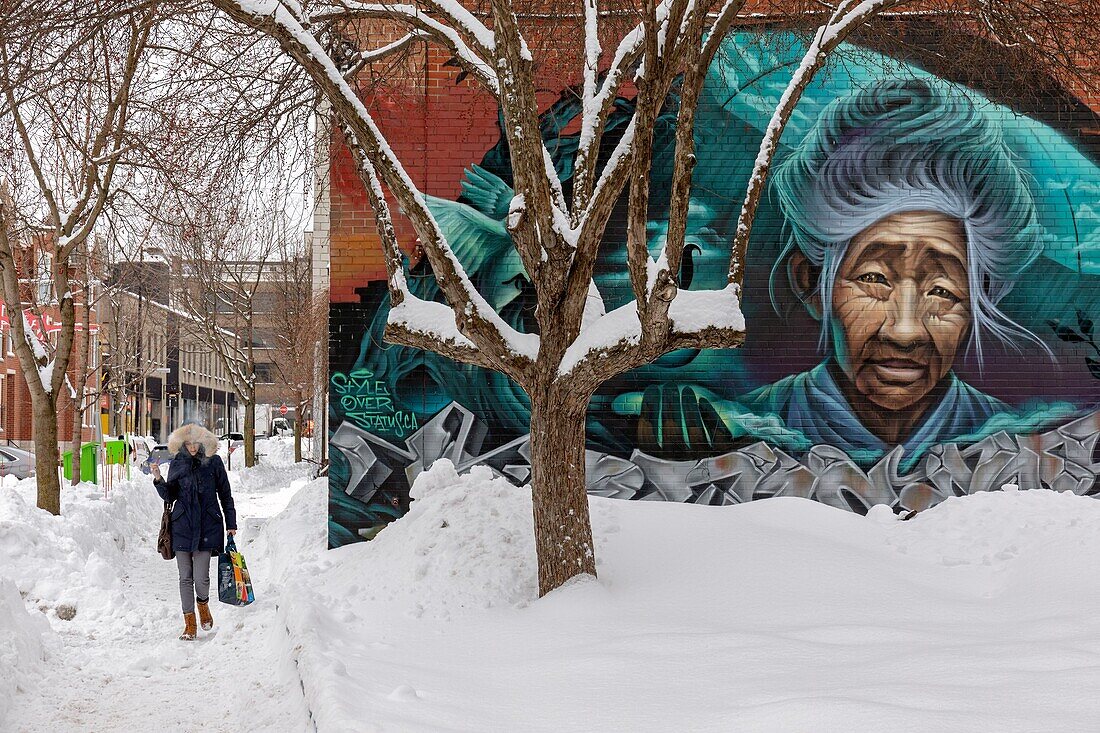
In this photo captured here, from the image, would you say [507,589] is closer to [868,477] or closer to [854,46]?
[868,477]

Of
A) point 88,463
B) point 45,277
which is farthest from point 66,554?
point 45,277

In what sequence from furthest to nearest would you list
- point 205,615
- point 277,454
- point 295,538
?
point 277,454
point 295,538
point 205,615

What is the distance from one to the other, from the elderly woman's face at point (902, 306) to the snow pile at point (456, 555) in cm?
466

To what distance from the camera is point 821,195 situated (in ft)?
37.1

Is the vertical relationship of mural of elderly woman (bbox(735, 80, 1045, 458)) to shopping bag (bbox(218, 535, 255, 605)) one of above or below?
above

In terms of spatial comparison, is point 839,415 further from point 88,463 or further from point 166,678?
point 88,463

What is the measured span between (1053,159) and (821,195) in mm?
2763

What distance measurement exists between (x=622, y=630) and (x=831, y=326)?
6.19m

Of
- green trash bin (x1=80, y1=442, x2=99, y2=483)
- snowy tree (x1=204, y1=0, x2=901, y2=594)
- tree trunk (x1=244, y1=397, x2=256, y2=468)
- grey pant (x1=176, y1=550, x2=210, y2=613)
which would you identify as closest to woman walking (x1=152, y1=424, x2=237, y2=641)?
grey pant (x1=176, y1=550, x2=210, y2=613)

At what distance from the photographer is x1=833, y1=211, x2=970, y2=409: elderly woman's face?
36.6 feet

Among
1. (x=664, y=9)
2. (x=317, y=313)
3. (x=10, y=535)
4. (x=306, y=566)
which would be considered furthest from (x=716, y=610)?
(x=317, y=313)

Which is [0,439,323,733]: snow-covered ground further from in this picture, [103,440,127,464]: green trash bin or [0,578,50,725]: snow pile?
[103,440,127,464]: green trash bin

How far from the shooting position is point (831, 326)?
1117cm

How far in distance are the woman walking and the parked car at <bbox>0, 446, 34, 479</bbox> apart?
18215 mm
